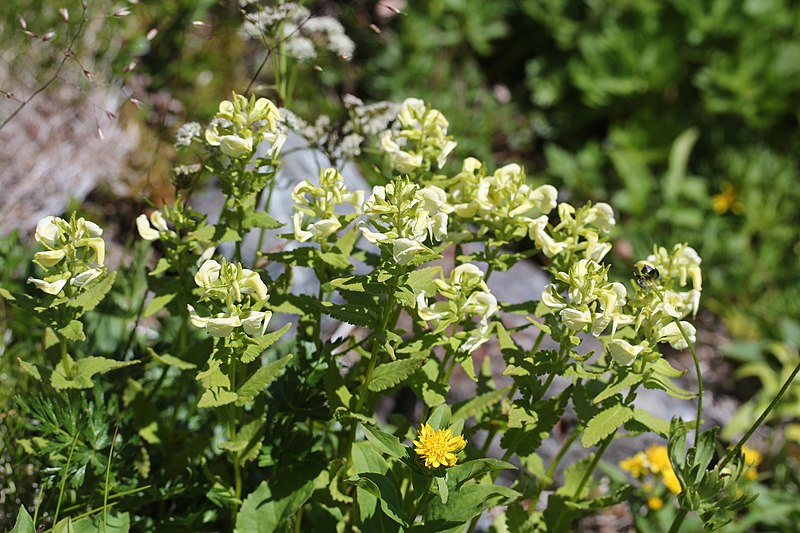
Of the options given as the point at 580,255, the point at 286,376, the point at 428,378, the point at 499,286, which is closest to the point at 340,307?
the point at 428,378

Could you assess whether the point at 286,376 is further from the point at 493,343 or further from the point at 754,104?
the point at 754,104

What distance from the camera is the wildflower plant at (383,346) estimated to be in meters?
1.38

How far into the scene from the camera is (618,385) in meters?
1.42

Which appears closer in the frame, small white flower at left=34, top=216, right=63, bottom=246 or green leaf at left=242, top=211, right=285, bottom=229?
small white flower at left=34, top=216, right=63, bottom=246

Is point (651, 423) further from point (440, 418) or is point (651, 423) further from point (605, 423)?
point (440, 418)

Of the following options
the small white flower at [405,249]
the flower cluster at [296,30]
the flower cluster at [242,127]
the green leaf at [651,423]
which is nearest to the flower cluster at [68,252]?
the flower cluster at [242,127]

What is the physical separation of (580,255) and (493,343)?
1077 millimetres

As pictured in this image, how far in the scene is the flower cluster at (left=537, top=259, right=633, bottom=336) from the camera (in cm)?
137

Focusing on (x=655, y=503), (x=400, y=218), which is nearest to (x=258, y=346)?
(x=400, y=218)

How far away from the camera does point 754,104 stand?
3.95 meters

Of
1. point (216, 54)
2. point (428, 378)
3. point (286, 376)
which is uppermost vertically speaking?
point (428, 378)

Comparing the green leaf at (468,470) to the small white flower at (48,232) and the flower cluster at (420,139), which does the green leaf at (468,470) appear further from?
the small white flower at (48,232)

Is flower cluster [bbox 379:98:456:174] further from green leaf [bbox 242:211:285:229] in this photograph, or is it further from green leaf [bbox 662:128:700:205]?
green leaf [bbox 662:128:700:205]

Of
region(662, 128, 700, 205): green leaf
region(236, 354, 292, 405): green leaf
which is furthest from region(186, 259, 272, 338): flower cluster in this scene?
region(662, 128, 700, 205): green leaf
